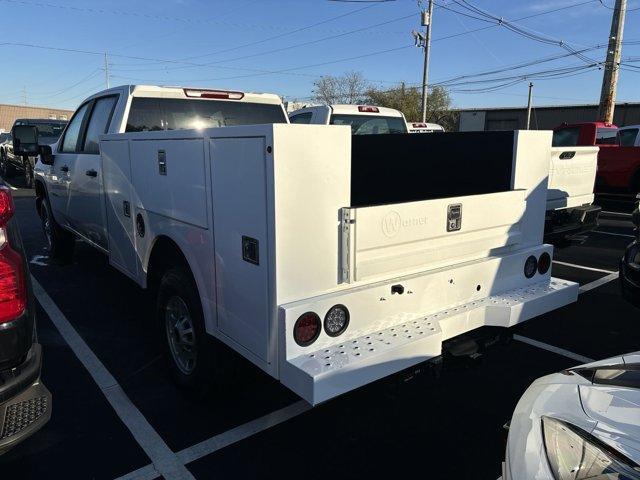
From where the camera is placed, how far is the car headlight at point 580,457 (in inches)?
58.8

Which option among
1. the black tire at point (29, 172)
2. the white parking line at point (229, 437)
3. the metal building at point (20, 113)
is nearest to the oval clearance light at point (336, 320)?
the white parking line at point (229, 437)

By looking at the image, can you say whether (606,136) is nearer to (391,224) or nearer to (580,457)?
(391,224)

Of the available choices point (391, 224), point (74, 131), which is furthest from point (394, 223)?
point (74, 131)

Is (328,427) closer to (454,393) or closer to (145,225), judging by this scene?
(454,393)

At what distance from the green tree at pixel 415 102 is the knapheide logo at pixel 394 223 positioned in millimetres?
43675

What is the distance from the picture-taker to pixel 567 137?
14.3 metres

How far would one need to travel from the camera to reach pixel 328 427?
319cm

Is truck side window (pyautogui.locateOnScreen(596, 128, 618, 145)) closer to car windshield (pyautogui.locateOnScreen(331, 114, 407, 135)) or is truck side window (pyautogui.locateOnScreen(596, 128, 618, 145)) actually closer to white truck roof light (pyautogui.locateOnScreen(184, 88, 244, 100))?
car windshield (pyautogui.locateOnScreen(331, 114, 407, 135))

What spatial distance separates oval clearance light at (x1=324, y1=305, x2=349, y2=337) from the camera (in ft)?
8.29

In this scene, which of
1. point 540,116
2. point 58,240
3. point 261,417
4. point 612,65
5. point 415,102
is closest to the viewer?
point 261,417

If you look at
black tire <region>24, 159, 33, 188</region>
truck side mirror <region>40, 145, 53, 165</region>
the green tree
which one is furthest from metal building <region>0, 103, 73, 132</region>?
truck side mirror <region>40, 145, 53, 165</region>

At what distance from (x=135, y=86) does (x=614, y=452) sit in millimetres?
4621

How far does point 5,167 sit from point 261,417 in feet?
A: 72.7

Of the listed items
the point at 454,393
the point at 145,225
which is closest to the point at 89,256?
the point at 145,225
